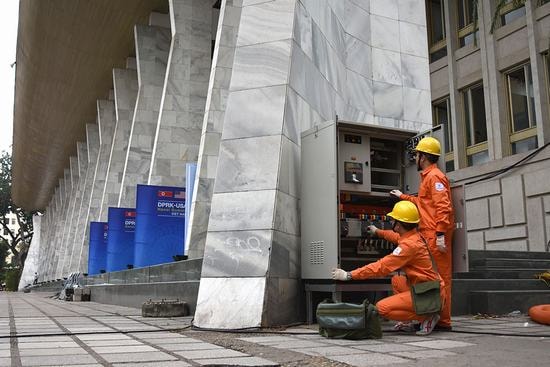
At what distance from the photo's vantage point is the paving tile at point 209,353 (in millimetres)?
4773

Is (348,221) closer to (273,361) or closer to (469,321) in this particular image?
(469,321)

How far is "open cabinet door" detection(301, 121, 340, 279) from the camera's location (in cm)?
720

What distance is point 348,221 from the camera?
24.8 ft

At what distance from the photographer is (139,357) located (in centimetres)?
473

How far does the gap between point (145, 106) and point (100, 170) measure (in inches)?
443

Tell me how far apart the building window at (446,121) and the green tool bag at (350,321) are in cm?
1632

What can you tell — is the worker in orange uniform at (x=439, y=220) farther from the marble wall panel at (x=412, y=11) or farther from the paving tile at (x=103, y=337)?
the marble wall panel at (x=412, y=11)

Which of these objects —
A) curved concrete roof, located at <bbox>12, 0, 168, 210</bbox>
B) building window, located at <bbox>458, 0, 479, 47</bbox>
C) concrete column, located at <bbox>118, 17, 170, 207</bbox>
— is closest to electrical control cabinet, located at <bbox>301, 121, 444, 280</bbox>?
building window, located at <bbox>458, 0, 479, 47</bbox>

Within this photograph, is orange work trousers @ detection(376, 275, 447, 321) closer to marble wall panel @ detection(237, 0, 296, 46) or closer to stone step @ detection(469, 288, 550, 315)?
stone step @ detection(469, 288, 550, 315)

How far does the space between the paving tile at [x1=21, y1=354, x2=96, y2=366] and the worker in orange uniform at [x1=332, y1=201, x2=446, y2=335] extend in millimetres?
2747

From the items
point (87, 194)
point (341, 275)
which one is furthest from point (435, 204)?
point (87, 194)

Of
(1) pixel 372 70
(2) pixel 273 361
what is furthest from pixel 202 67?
(2) pixel 273 361

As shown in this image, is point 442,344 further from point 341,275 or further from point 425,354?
point 341,275

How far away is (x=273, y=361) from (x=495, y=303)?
5.65 meters
